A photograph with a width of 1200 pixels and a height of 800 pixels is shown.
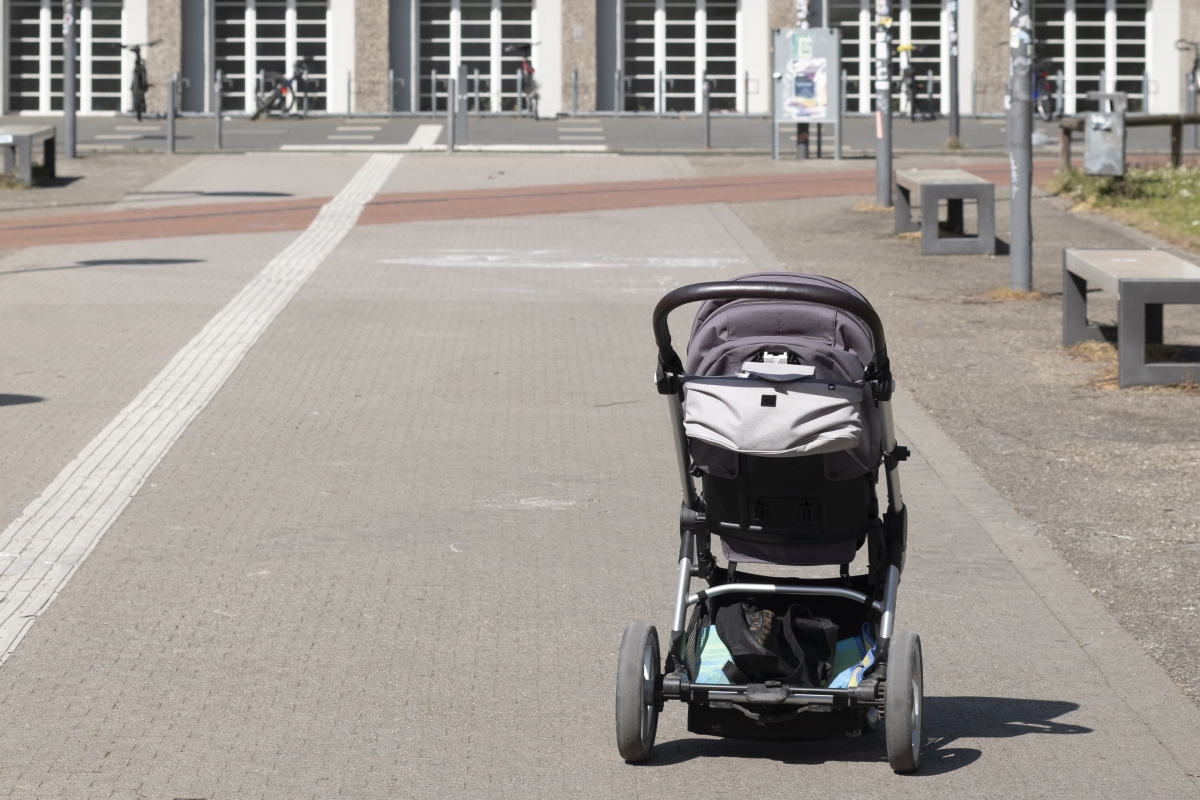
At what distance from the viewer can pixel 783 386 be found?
4379mm

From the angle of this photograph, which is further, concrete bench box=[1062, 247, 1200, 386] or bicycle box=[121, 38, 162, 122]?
bicycle box=[121, 38, 162, 122]

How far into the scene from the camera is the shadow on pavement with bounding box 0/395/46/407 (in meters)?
9.46

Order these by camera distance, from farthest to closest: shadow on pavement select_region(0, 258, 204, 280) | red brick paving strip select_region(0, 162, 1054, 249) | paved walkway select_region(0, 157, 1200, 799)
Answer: red brick paving strip select_region(0, 162, 1054, 249) < shadow on pavement select_region(0, 258, 204, 280) < paved walkway select_region(0, 157, 1200, 799)

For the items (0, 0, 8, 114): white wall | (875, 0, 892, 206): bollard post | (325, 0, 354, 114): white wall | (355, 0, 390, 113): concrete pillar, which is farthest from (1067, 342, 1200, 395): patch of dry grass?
(0, 0, 8, 114): white wall

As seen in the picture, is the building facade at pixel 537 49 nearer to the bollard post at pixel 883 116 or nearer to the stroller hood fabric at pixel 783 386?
the bollard post at pixel 883 116

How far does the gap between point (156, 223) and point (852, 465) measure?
1555 centimetres

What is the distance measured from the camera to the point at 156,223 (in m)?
19.0

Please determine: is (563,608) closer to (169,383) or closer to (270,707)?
(270,707)

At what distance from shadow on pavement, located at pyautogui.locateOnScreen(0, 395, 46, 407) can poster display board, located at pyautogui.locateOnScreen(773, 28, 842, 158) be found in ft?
61.1

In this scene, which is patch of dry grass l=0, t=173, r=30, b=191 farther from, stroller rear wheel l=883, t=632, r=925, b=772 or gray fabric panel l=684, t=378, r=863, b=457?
stroller rear wheel l=883, t=632, r=925, b=772

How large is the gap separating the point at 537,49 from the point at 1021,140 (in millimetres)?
28988

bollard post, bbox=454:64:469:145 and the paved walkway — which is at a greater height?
bollard post, bbox=454:64:469:145

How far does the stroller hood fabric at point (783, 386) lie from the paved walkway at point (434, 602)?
0.85m

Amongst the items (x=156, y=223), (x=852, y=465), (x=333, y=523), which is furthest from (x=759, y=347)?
(x=156, y=223)
